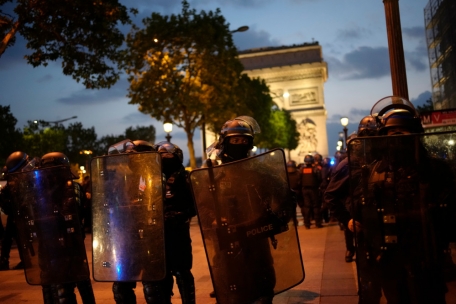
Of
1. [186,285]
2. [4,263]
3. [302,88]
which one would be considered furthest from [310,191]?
[302,88]

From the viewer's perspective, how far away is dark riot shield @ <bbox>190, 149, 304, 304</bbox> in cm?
353

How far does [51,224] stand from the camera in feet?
15.3

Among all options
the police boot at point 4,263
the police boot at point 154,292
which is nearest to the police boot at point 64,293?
the police boot at point 154,292

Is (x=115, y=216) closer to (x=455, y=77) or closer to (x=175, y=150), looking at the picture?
(x=175, y=150)

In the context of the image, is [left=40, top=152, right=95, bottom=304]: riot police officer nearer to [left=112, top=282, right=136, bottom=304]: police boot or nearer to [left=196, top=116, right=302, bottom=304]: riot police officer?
[left=112, top=282, right=136, bottom=304]: police boot

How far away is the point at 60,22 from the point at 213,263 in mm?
10657

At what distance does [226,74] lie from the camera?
25.1 m

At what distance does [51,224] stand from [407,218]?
307 cm

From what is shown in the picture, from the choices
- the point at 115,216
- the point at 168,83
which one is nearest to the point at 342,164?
the point at 115,216

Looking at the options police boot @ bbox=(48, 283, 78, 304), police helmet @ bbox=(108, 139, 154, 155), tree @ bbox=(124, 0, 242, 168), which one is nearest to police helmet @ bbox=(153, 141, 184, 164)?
police helmet @ bbox=(108, 139, 154, 155)

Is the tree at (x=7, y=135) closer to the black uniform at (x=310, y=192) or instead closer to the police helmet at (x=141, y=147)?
the black uniform at (x=310, y=192)

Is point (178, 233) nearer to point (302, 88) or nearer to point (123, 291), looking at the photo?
point (123, 291)

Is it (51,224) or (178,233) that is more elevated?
(51,224)

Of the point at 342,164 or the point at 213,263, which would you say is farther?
the point at 342,164
